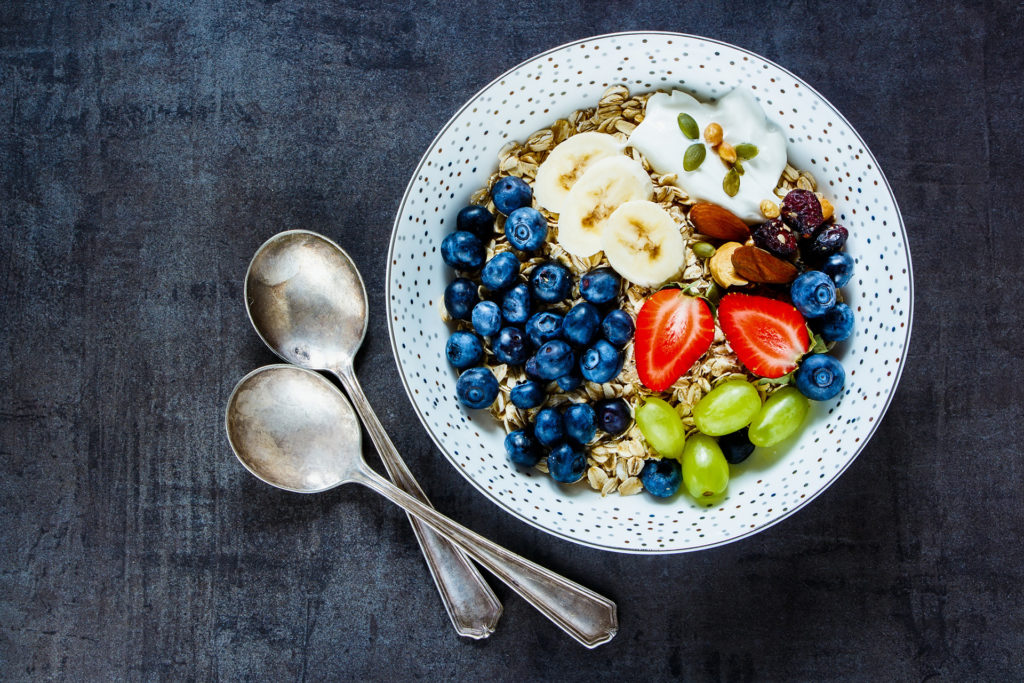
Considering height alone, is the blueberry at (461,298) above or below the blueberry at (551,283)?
below

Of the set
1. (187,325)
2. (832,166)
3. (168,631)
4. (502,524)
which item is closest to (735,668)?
(502,524)

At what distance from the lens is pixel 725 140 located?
3.49 ft

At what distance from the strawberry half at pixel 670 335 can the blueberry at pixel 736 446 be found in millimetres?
131

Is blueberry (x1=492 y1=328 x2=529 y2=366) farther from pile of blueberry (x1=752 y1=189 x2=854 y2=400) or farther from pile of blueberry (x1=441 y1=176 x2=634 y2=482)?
pile of blueberry (x1=752 y1=189 x2=854 y2=400)

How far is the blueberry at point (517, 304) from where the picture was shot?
40.6 inches

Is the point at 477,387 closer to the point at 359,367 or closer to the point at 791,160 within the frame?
the point at 359,367

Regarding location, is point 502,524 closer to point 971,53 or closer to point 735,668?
point 735,668

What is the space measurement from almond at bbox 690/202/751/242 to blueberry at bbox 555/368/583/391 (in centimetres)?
28

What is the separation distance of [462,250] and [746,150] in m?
0.44

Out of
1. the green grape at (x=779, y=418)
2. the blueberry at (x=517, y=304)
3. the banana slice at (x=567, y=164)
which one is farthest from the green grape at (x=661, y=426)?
the banana slice at (x=567, y=164)

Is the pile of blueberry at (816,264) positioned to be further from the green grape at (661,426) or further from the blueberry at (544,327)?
the blueberry at (544,327)

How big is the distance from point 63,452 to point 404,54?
90 centimetres

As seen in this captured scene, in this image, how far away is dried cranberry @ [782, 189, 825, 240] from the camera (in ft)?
3.28

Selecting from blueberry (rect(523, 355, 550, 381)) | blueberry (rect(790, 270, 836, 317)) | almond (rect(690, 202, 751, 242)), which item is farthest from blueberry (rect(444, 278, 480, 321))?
blueberry (rect(790, 270, 836, 317))
